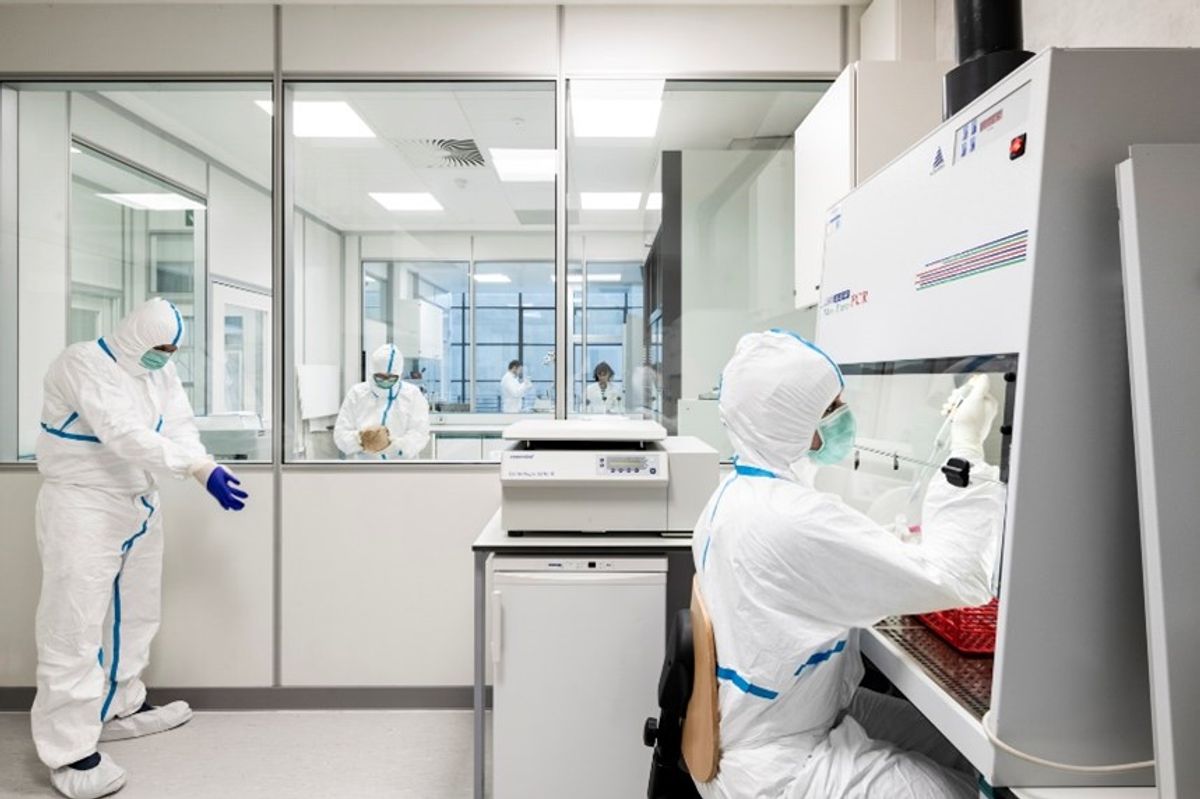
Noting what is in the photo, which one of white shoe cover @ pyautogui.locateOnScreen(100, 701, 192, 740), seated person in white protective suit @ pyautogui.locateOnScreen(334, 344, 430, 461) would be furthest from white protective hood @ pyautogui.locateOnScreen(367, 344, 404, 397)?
white shoe cover @ pyautogui.locateOnScreen(100, 701, 192, 740)

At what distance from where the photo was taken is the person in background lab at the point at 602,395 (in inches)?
114

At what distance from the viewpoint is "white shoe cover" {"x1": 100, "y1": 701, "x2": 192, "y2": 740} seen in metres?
2.52

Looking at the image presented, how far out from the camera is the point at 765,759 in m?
1.21

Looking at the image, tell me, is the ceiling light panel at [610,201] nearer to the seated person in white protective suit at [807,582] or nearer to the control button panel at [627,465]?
the control button panel at [627,465]

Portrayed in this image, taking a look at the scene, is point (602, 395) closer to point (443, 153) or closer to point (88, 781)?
point (443, 153)

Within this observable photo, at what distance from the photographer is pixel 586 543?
1886mm

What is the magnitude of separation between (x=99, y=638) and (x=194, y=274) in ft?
4.73

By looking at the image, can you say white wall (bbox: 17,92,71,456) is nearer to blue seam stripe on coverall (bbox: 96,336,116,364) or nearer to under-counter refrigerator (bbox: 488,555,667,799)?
blue seam stripe on coverall (bbox: 96,336,116,364)

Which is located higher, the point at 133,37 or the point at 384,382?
the point at 133,37

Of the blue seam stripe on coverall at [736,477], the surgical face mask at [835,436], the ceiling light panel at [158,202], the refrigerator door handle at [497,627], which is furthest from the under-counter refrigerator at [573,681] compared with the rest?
the ceiling light panel at [158,202]

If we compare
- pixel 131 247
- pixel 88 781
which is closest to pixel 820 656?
pixel 88 781

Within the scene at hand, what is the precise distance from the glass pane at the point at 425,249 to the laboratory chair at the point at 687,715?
165 cm

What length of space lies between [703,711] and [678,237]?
211 centimetres

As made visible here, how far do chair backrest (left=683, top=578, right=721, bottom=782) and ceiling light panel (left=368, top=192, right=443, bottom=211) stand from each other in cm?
226
